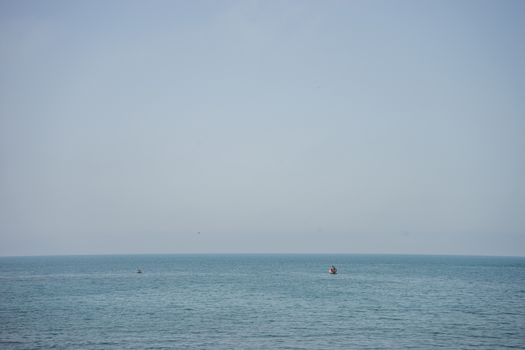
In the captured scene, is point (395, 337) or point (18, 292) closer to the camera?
point (395, 337)

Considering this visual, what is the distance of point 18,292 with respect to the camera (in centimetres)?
7694

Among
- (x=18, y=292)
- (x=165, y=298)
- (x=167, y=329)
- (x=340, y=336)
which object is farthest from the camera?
(x=18, y=292)

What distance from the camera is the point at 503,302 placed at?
64.2 metres

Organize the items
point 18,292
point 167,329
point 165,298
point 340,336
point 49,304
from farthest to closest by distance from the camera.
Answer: point 18,292 < point 165,298 < point 49,304 < point 167,329 < point 340,336

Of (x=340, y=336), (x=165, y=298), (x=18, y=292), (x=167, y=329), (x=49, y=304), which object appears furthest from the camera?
(x=18, y=292)

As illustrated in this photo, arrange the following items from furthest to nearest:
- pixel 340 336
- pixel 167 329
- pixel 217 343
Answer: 1. pixel 167 329
2. pixel 340 336
3. pixel 217 343

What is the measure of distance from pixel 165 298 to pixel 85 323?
21.0 m

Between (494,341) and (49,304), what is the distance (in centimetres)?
5457

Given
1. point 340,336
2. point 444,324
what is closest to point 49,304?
point 340,336

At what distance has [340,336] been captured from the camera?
4131cm

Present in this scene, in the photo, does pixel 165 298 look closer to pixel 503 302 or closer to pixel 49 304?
pixel 49 304

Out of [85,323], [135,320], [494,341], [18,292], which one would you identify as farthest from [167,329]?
[18,292]

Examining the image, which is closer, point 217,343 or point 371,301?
point 217,343

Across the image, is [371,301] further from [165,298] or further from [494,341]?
[165,298]
